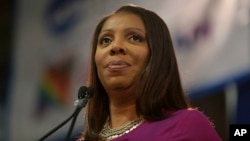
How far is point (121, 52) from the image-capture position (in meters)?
1.03

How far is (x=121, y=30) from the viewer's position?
1.06 meters

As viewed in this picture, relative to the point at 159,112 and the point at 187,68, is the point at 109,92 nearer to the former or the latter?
the point at 159,112

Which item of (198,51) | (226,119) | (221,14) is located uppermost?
(221,14)

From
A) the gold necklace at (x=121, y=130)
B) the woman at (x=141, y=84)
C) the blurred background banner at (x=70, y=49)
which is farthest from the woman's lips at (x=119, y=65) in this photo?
the blurred background banner at (x=70, y=49)

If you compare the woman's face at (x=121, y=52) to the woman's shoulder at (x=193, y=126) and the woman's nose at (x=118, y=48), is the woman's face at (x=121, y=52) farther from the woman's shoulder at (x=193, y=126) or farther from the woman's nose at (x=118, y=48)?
the woman's shoulder at (x=193, y=126)

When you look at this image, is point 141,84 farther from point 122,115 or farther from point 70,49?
point 70,49

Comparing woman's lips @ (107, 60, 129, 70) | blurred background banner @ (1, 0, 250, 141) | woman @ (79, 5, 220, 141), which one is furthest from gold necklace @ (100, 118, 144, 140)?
blurred background banner @ (1, 0, 250, 141)

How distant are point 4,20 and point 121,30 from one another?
128cm

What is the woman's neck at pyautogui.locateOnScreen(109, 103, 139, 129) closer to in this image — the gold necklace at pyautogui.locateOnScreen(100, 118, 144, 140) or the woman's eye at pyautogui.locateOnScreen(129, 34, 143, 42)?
the gold necklace at pyautogui.locateOnScreen(100, 118, 144, 140)

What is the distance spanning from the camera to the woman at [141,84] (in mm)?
968

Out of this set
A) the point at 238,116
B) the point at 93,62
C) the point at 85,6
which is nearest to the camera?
the point at 93,62

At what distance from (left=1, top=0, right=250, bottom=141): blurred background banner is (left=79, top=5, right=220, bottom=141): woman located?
2.74 feet

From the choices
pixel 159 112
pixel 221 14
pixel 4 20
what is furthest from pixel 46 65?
pixel 159 112

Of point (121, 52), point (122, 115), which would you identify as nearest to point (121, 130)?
point (122, 115)
